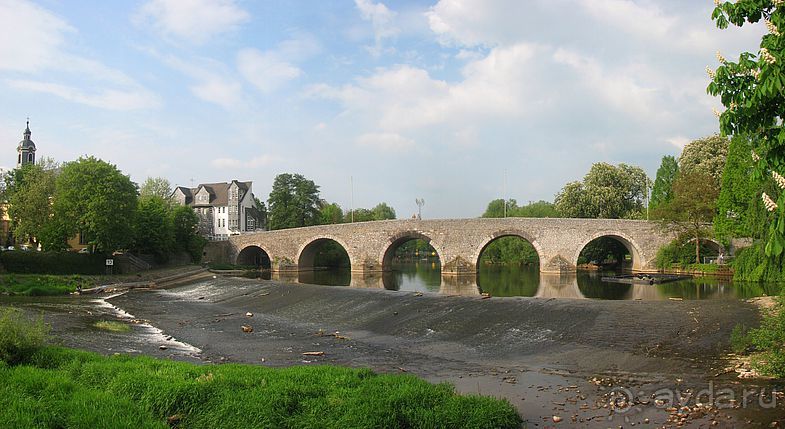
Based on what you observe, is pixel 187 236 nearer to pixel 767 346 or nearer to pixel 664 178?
pixel 664 178

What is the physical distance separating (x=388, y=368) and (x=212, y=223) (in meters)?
64.4

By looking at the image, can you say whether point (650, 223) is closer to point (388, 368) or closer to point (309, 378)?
point (388, 368)

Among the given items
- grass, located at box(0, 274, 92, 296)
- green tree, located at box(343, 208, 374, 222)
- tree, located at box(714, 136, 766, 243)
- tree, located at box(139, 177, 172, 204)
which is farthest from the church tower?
tree, located at box(714, 136, 766, 243)

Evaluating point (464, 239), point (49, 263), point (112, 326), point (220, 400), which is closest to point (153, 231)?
point (49, 263)

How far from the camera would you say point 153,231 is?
4494 cm

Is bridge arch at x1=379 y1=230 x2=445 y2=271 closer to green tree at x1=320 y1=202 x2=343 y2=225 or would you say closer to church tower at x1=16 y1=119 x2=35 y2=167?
green tree at x1=320 y1=202 x2=343 y2=225

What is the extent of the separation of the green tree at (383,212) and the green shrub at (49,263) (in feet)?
172

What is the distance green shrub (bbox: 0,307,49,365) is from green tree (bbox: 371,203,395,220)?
77.6 meters

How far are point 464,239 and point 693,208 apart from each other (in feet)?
52.2

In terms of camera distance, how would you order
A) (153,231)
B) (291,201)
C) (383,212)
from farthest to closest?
(383,212), (291,201), (153,231)

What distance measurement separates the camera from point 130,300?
26906mm

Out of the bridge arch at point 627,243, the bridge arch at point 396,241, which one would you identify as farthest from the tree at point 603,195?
the bridge arch at point 396,241

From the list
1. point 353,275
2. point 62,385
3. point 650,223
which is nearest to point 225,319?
point 62,385

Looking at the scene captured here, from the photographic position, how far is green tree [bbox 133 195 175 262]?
147ft
